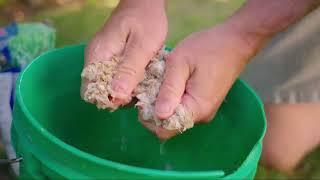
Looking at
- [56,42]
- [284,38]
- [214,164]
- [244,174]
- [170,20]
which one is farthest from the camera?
[170,20]

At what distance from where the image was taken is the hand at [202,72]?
1053mm

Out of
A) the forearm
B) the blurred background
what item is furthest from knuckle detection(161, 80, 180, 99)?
the blurred background

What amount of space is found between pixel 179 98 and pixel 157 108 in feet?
0.19

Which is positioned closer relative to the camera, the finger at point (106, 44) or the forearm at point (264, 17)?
the finger at point (106, 44)

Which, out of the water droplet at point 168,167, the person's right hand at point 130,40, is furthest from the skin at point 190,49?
the water droplet at point 168,167

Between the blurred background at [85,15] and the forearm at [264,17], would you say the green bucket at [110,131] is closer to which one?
the forearm at [264,17]

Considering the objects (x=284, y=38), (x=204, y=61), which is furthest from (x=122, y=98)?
(x=284, y=38)

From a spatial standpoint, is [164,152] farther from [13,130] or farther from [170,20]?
[170,20]

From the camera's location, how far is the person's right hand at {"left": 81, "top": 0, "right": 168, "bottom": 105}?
3.48 ft

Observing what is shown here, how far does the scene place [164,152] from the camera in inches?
50.7

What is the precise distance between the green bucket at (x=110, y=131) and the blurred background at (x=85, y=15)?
60 cm

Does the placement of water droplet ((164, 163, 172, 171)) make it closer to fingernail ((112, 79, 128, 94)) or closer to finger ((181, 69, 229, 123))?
finger ((181, 69, 229, 123))

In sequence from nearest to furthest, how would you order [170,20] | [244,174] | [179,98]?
[244,174] < [179,98] < [170,20]

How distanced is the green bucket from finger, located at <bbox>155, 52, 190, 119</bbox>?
0.12 m
